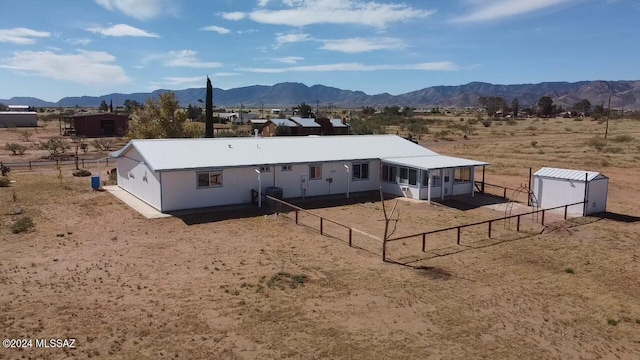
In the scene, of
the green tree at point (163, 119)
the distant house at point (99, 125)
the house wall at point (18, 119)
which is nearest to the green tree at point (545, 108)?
the distant house at point (99, 125)

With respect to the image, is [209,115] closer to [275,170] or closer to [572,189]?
[275,170]

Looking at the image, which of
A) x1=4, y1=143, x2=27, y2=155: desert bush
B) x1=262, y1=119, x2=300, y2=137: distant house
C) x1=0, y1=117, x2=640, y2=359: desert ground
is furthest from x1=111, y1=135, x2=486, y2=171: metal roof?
x1=262, y1=119, x2=300, y2=137: distant house

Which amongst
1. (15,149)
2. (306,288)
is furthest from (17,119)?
(306,288)

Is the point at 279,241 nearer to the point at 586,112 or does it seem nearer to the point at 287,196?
the point at 287,196

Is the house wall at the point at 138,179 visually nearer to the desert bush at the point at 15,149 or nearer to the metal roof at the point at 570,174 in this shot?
the metal roof at the point at 570,174

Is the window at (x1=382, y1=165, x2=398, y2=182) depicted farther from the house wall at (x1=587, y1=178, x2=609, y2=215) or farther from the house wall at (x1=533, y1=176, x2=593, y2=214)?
the house wall at (x1=587, y1=178, x2=609, y2=215)
